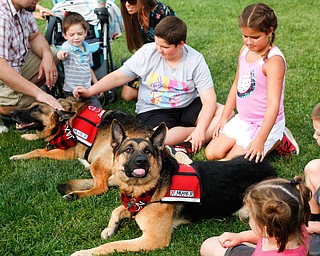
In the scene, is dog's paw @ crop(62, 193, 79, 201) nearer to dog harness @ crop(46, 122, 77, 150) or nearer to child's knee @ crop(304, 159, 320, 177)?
dog harness @ crop(46, 122, 77, 150)

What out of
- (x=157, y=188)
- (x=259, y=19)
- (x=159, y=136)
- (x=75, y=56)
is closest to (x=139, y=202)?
(x=157, y=188)

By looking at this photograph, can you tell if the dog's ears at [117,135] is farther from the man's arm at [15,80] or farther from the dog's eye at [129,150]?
the man's arm at [15,80]

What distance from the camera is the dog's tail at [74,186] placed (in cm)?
431

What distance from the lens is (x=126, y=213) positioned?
3865 mm

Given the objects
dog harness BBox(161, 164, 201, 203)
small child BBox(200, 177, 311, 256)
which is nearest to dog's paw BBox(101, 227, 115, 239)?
dog harness BBox(161, 164, 201, 203)

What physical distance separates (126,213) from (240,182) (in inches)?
35.7

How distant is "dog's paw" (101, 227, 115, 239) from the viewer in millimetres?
3734

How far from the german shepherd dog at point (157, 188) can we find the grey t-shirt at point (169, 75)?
5.02 feet

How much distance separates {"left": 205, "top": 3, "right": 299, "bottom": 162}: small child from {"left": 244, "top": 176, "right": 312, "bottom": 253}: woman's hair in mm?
1372

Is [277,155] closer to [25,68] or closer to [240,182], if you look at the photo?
[240,182]

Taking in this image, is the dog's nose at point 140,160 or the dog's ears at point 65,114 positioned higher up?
the dog's nose at point 140,160

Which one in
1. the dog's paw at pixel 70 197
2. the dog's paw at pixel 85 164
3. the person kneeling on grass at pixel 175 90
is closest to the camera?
the dog's paw at pixel 70 197

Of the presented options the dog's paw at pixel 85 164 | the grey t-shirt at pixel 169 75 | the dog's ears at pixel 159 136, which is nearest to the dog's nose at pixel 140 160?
the dog's ears at pixel 159 136

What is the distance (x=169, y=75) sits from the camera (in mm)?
5301
